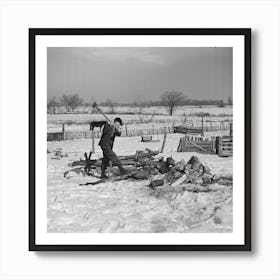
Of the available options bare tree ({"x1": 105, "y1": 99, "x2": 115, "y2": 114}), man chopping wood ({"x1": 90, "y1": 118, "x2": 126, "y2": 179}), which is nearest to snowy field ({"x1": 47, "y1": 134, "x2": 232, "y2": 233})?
man chopping wood ({"x1": 90, "y1": 118, "x2": 126, "y2": 179})

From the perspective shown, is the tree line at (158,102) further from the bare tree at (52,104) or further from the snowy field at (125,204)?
the snowy field at (125,204)

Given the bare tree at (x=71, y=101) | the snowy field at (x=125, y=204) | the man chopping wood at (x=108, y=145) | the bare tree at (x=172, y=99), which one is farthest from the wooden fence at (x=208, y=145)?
the bare tree at (x=71, y=101)

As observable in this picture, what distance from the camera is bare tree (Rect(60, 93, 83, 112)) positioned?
6.33 feet

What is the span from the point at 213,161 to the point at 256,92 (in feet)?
1.04

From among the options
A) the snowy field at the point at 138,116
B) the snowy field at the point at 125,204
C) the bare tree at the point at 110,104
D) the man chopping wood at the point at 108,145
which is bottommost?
the snowy field at the point at 125,204

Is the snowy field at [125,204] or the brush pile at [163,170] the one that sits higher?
the brush pile at [163,170]

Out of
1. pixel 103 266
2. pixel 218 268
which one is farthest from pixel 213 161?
pixel 103 266

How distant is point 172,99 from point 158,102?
0.18ft

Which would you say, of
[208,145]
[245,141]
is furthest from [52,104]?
[245,141]

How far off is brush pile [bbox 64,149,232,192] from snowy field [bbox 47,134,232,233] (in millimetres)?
22

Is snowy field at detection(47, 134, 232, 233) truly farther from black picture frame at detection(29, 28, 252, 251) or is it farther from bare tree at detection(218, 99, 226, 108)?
bare tree at detection(218, 99, 226, 108)

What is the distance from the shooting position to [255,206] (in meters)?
1.96

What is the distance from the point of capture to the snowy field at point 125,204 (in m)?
1.93
